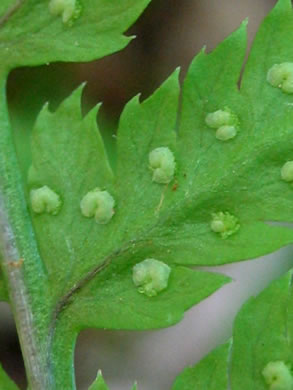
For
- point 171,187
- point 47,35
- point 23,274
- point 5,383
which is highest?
point 47,35

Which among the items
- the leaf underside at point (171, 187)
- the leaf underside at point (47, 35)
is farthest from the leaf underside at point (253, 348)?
the leaf underside at point (47, 35)

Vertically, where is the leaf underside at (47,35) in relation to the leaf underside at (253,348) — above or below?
above

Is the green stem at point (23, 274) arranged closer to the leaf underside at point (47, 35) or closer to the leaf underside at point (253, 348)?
the leaf underside at point (47, 35)

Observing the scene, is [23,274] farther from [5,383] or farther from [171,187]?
[171,187]

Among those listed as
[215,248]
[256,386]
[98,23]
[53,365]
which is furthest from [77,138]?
[256,386]

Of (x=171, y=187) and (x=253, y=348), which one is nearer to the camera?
(x=253, y=348)

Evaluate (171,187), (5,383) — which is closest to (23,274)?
(5,383)
